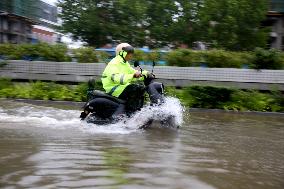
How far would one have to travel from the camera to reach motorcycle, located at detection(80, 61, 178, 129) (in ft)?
27.2

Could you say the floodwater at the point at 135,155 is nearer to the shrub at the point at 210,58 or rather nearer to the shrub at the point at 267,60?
the shrub at the point at 267,60

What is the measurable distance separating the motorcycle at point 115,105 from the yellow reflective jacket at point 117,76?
0.16 m

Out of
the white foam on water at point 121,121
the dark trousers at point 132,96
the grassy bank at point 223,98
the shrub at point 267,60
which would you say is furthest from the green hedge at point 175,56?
the dark trousers at point 132,96

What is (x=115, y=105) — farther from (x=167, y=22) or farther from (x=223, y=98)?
(x=167, y=22)

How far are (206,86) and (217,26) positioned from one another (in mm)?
11471

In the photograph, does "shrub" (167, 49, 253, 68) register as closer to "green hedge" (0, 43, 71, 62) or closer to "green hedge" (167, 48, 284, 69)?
"green hedge" (167, 48, 284, 69)

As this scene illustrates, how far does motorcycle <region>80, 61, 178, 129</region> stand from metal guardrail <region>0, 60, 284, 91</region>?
6133 millimetres

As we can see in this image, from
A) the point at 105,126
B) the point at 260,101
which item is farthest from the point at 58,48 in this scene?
the point at 105,126

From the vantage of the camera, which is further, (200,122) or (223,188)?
(200,122)

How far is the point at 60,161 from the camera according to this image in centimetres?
539

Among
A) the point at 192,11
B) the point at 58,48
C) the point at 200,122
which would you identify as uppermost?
the point at 192,11

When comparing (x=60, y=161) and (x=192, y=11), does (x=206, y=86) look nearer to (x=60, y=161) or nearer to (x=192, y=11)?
(x=60, y=161)

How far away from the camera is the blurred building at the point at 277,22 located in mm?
29984

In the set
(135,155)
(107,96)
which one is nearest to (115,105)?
(107,96)
